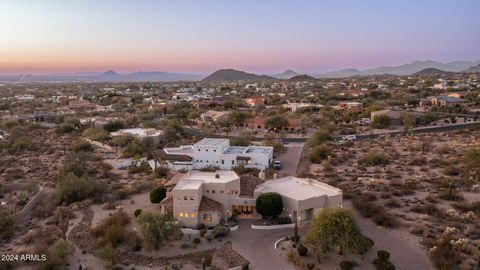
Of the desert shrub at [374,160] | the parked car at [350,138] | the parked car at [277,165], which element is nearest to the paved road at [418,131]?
the parked car at [350,138]

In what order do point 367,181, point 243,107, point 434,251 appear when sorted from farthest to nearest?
point 243,107, point 367,181, point 434,251

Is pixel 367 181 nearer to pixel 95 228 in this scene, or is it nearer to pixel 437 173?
pixel 437 173

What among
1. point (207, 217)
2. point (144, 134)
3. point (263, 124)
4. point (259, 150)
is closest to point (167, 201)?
point (207, 217)

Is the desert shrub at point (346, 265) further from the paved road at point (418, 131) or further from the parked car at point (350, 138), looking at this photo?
the parked car at point (350, 138)

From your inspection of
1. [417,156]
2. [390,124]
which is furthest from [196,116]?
[417,156]

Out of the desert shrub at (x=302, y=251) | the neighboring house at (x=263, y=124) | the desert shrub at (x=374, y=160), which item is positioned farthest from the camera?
the neighboring house at (x=263, y=124)

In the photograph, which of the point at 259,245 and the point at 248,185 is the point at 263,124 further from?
the point at 259,245
